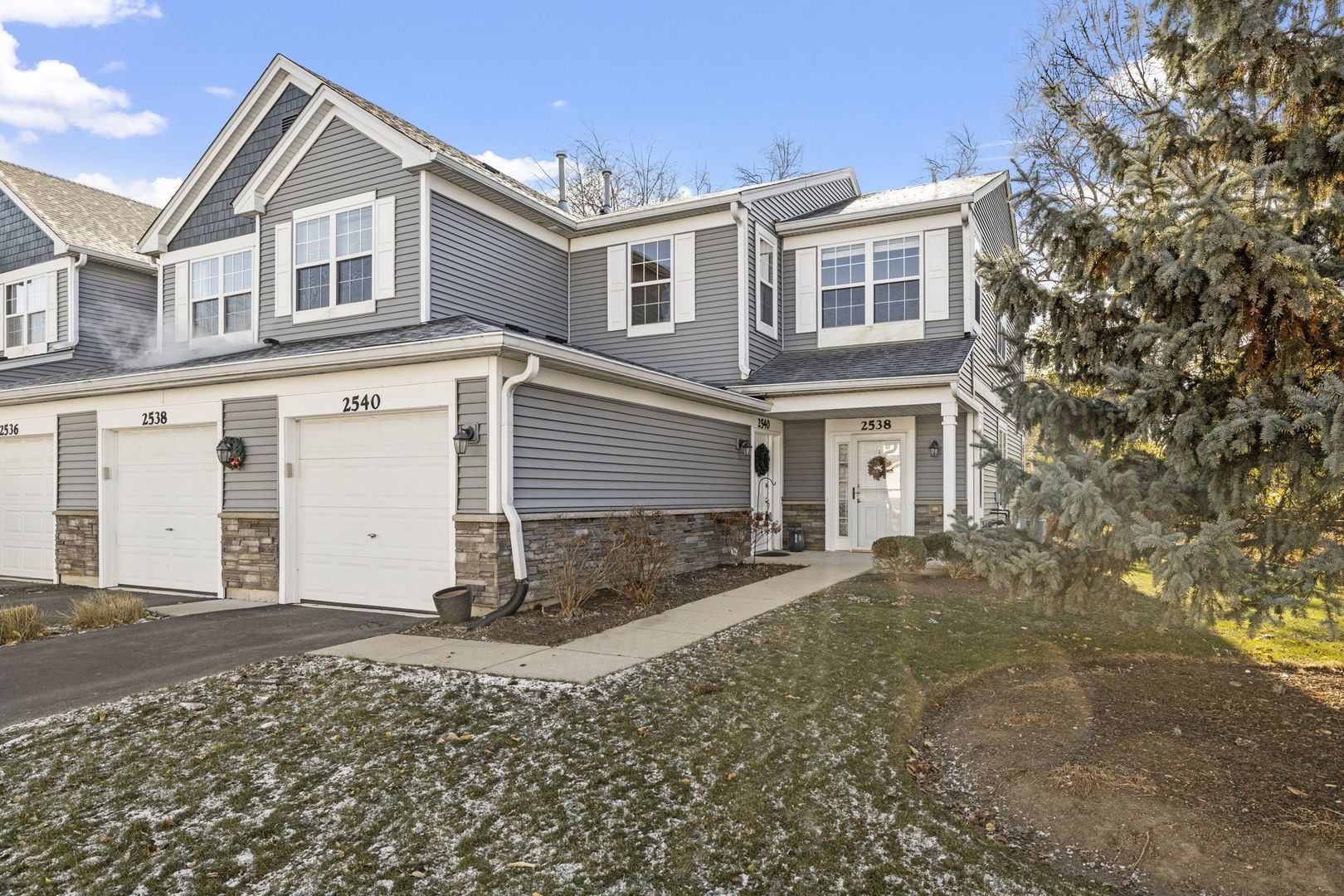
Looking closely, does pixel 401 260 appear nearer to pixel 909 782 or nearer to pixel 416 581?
pixel 416 581

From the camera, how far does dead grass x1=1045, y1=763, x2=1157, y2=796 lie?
3.89m

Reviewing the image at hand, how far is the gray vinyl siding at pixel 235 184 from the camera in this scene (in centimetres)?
1274

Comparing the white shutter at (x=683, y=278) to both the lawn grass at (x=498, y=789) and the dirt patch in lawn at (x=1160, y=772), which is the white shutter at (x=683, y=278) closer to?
the lawn grass at (x=498, y=789)

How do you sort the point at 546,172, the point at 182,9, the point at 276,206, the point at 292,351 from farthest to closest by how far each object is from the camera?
the point at 546,172 → the point at 182,9 → the point at 276,206 → the point at 292,351

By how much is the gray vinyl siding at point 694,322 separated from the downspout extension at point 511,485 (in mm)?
5769

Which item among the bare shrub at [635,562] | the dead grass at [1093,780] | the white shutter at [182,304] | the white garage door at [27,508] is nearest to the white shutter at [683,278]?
the bare shrub at [635,562]

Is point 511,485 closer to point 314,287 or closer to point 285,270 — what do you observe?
point 314,287

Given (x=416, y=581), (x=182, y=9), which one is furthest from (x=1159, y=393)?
(x=182, y=9)


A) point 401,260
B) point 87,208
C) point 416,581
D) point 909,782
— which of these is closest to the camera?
point 909,782

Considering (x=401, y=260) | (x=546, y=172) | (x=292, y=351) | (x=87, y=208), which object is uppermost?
(x=546, y=172)

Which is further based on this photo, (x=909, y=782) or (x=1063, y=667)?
(x=1063, y=667)

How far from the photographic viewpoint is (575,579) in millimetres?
8734

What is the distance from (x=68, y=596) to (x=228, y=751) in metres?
8.07

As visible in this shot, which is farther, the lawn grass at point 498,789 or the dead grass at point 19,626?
the dead grass at point 19,626
